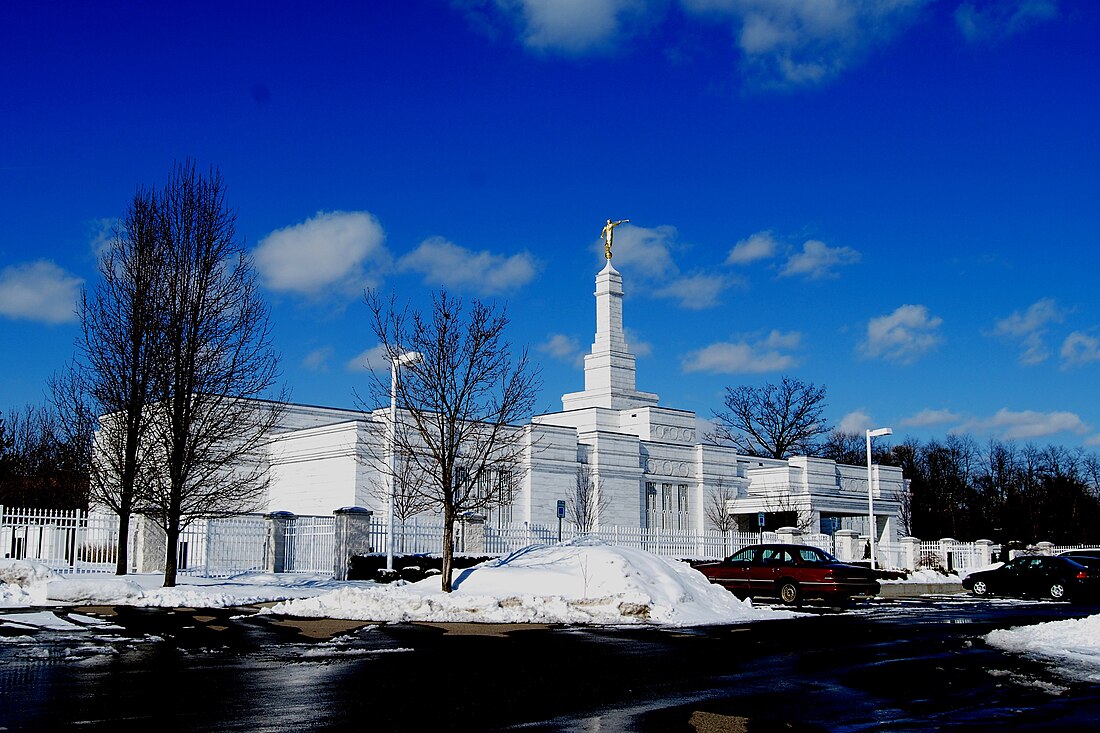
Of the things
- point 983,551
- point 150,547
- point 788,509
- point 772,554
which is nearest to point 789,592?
point 772,554

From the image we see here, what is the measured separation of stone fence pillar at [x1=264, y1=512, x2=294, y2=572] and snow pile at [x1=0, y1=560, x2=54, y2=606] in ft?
33.5

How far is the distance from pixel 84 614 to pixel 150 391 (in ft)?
26.1

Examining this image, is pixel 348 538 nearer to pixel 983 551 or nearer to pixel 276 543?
pixel 276 543

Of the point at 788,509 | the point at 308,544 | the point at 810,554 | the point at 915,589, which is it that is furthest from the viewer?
the point at 788,509

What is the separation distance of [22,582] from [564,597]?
33.6 ft

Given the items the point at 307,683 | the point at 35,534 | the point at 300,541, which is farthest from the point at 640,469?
the point at 307,683

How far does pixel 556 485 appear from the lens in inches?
1982

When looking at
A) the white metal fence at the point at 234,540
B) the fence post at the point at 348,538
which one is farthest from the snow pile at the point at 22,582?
the fence post at the point at 348,538

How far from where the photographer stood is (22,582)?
20.2 meters

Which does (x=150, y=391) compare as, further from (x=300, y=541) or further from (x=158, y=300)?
(x=300, y=541)

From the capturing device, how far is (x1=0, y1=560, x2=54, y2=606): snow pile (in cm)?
1966

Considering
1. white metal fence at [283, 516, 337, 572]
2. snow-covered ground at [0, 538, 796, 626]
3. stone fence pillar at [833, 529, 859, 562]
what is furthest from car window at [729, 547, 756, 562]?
stone fence pillar at [833, 529, 859, 562]

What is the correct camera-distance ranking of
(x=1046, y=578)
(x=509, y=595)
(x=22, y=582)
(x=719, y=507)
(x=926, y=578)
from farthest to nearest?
(x=719, y=507), (x=926, y=578), (x=1046, y=578), (x=22, y=582), (x=509, y=595)

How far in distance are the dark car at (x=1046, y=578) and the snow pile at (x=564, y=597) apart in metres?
13.5
